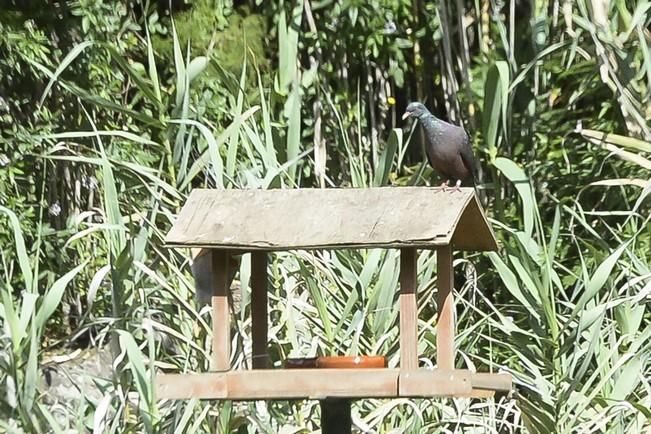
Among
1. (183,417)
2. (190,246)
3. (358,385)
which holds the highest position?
(190,246)

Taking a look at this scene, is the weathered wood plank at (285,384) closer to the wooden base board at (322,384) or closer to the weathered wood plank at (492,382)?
the wooden base board at (322,384)

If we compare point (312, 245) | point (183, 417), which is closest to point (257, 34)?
point (183, 417)

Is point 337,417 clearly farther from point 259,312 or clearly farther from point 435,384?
point 259,312

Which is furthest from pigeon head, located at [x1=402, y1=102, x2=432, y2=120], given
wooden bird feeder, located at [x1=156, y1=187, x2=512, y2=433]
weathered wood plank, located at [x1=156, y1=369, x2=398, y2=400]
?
weathered wood plank, located at [x1=156, y1=369, x2=398, y2=400]

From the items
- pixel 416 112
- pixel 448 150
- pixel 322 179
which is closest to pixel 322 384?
pixel 448 150

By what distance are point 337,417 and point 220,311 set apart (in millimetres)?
332

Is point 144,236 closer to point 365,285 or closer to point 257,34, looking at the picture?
point 365,285

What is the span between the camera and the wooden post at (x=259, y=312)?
3201 mm

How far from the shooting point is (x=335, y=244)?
8.77 ft

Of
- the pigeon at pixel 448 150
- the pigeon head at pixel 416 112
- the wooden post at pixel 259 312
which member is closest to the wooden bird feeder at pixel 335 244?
the wooden post at pixel 259 312

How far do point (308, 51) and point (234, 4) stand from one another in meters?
0.46

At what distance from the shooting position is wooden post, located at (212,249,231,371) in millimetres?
2873

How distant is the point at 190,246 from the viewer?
109 inches

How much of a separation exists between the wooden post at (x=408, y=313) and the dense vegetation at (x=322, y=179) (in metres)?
0.67
